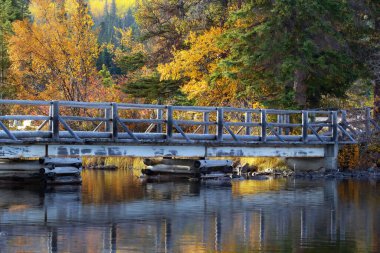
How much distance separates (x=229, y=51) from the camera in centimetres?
4141

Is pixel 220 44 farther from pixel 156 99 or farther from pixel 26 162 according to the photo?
pixel 26 162

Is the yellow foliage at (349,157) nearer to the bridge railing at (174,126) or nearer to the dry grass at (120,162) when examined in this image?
the bridge railing at (174,126)

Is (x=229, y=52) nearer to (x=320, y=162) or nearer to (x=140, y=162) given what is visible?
(x=140, y=162)

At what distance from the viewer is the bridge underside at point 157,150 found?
80.2 ft

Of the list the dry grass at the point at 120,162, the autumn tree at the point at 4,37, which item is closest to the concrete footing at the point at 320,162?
the dry grass at the point at 120,162

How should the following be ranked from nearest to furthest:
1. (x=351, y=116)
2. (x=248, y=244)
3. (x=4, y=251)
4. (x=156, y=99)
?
1. (x=4, y=251)
2. (x=248, y=244)
3. (x=351, y=116)
4. (x=156, y=99)

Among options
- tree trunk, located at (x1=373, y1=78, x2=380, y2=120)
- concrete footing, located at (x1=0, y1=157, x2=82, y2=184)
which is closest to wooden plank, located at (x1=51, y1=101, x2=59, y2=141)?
concrete footing, located at (x1=0, y1=157, x2=82, y2=184)

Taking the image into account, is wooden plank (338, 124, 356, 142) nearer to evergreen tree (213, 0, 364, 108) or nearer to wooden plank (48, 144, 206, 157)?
evergreen tree (213, 0, 364, 108)

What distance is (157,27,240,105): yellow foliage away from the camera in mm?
40156

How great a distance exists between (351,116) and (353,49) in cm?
365

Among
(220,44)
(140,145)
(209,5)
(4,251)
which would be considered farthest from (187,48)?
(4,251)

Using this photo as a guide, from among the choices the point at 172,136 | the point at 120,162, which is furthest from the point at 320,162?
the point at 120,162

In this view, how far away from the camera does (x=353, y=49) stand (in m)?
38.8

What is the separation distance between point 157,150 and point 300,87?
11.9m
